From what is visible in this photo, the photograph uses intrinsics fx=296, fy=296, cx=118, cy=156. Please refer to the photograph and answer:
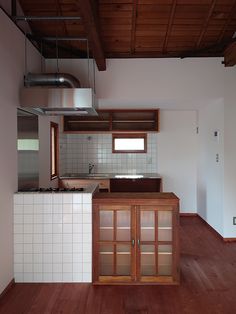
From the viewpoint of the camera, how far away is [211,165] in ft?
16.6

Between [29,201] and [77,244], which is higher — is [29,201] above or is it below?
above

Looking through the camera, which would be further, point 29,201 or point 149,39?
point 149,39

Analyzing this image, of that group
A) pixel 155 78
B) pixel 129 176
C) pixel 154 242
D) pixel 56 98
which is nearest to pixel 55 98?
pixel 56 98

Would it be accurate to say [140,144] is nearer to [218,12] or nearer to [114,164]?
[114,164]

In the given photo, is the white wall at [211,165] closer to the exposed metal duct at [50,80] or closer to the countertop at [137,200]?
the countertop at [137,200]

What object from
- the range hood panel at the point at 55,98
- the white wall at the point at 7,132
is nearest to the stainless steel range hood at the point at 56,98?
the range hood panel at the point at 55,98

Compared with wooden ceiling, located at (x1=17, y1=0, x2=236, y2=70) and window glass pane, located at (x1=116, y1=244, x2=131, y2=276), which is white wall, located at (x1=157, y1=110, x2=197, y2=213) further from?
window glass pane, located at (x1=116, y1=244, x2=131, y2=276)

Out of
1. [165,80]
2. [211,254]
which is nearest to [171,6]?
[165,80]

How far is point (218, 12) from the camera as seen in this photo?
366 centimetres

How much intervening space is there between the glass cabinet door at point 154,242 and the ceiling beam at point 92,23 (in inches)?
73.8

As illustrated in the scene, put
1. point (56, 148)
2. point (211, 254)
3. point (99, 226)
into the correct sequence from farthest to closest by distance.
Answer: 1. point (56, 148)
2. point (211, 254)
3. point (99, 226)

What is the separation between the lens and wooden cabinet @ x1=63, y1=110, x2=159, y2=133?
5.81 m

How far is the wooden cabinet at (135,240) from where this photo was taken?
313 centimetres

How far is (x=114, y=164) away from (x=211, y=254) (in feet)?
9.38
